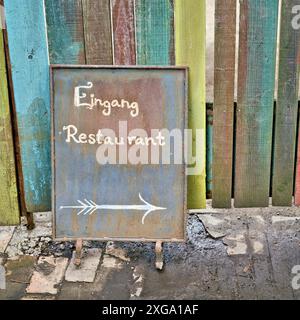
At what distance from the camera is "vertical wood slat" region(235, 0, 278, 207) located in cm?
346

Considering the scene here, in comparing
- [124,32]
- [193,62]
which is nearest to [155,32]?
[124,32]

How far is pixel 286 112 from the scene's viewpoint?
3.68 metres

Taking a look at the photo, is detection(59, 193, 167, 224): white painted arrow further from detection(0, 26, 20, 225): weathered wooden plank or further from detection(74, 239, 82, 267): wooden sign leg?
detection(0, 26, 20, 225): weathered wooden plank

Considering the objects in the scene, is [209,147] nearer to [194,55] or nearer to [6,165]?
[194,55]

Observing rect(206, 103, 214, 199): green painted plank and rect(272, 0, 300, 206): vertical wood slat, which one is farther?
rect(206, 103, 214, 199): green painted plank

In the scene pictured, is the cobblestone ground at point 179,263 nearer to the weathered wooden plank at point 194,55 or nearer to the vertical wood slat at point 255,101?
the vertical wood slat at point 255,101

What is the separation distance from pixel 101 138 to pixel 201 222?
3.56 feet

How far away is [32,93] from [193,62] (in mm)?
1033

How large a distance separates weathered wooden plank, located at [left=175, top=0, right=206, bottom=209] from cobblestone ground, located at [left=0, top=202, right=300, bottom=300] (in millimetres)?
562

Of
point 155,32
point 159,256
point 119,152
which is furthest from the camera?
point 159,256

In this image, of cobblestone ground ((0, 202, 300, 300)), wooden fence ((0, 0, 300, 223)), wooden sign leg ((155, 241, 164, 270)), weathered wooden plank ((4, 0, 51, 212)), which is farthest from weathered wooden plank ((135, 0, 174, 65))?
cobblestone ground ((0, 202, 300, 300))

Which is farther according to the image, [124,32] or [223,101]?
[223,101]
